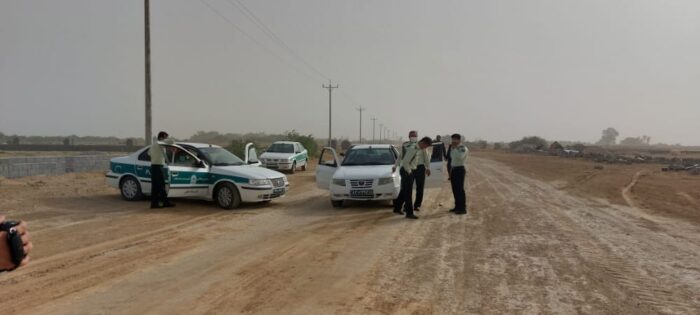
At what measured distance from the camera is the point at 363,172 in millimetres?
12078

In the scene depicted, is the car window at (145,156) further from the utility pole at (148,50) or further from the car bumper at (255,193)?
the utility pole at (148,50)

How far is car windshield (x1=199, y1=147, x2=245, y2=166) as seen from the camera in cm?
1269

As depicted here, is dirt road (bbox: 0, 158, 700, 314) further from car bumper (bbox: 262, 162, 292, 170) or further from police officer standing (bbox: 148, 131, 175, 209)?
car bumper (bbox: 262, 162, 292, 170)

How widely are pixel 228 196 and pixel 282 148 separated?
14919 mm

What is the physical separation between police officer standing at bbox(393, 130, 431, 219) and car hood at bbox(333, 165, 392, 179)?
0.71 m

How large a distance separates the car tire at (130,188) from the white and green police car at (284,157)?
1256 cm

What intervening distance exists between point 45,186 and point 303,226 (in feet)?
32.1

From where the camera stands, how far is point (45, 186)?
15.1 metres

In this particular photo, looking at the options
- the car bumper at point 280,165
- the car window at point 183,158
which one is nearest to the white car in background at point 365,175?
the car window at point 183,158

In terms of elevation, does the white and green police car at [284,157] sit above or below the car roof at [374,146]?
below

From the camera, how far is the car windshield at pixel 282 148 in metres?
26.7

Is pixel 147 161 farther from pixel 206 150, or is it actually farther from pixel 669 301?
pixel 669 301

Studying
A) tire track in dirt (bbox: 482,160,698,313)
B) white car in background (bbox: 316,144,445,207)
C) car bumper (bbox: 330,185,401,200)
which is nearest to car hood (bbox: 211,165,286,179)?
white car in background (bbox: 316,144,445,207)

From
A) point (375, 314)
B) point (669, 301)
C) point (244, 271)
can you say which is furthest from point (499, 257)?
point (244, 271)
